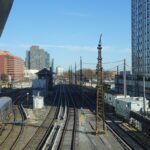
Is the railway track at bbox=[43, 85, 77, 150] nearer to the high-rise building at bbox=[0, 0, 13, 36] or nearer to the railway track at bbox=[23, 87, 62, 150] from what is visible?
the railway track at bbox=[23, 87, 62, 150]

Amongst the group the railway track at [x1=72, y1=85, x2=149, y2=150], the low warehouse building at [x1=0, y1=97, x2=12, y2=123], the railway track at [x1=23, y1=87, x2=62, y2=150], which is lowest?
the railway track at [x1=23, y1=87, x2=62, y2=150]

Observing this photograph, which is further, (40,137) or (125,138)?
(40,137)

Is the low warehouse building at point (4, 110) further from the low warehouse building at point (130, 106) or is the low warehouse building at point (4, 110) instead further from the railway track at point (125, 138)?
the low warehouse building at point (130, 106)

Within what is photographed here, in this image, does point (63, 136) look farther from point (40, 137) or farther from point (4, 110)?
point (4, 110)

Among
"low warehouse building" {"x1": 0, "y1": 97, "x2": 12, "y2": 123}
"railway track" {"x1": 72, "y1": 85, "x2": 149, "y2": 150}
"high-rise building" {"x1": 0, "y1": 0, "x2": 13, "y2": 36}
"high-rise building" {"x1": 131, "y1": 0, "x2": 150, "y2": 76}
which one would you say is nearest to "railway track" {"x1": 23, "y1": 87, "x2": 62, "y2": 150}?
"low warehouse building" {"x1": 0, "y1": 97, "x2": 12, "y2": 123}

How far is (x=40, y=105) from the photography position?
5897 centimetres

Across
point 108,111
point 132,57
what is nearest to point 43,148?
point 108,111

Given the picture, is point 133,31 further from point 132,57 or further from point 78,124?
point 78,124

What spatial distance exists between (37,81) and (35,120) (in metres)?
35.2

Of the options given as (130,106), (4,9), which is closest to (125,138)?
(130,106)

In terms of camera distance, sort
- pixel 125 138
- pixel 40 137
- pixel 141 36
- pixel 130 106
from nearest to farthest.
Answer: pixel 125 138 → pixel 40 137 → pixel 130 106 → pixel 141 36

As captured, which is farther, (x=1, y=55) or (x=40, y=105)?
(x=1, y=55)

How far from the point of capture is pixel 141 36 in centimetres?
12081

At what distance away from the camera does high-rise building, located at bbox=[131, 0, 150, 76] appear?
11438cm
